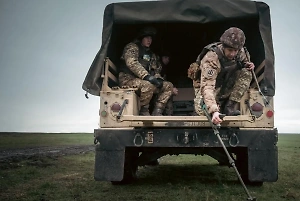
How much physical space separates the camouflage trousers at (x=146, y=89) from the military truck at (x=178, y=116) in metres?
0.13

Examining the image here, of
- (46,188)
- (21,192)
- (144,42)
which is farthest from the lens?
(144,42)

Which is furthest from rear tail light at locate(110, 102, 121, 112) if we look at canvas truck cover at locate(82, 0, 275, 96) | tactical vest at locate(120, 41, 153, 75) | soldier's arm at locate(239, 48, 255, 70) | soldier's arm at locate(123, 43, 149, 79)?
soldier's arm at locate(239, 48, 255, 70)

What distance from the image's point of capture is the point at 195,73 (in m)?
5.25

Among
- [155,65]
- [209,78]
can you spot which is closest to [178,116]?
[209,78]

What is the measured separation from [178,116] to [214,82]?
0.70 m

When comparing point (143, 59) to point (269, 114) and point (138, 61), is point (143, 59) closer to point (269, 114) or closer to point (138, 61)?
point (138, 61)

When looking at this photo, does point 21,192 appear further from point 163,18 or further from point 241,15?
point 241,15

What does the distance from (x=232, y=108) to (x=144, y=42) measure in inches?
70.1

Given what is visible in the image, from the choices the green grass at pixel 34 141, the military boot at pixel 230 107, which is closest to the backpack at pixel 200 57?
the military boot at pixel 230 107

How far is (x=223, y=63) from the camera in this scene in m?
4.73

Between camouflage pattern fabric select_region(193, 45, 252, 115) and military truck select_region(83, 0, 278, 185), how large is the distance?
154 mm

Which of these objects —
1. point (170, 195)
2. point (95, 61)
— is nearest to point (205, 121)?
point (170, 195)

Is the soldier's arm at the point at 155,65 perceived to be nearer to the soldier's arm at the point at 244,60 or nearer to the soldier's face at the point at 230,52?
the soldier's arm at the point at 244,60

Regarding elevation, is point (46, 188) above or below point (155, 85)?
below
